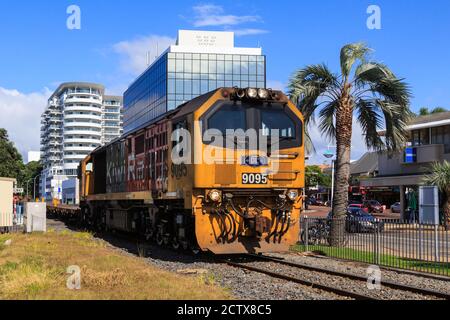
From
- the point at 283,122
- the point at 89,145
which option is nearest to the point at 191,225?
the point at 283,122

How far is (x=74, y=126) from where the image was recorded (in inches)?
5753

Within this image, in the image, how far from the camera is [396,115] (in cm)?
1944

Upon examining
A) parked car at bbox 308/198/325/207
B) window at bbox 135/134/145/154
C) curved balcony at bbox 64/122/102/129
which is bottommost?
parked car at bbox 308/198/325/207

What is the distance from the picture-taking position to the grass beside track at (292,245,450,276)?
43.6 ft

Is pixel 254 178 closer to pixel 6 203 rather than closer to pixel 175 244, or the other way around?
pixel 175 244

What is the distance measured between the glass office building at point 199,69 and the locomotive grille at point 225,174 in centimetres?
6401

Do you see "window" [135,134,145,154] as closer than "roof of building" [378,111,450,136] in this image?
Yes

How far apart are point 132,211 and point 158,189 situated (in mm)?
4645

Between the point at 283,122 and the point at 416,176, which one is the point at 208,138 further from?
the point at 416,176

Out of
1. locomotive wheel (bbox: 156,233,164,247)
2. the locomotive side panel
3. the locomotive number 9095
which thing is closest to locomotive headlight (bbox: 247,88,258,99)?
the locomotive number 9095

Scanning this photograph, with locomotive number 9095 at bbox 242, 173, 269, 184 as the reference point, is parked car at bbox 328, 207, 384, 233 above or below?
below

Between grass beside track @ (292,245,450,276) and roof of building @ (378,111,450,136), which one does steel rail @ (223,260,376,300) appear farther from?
roof of building @ (378,111,450,136)

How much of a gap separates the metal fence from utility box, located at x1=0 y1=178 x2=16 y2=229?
513 inches

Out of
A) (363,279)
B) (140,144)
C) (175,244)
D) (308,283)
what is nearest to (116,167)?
Answer: (140,144)
